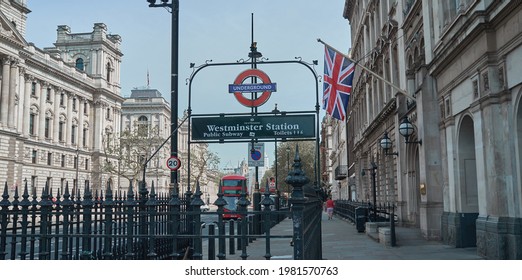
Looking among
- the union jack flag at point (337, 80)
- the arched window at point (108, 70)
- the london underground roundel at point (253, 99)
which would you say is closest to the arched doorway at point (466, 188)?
the union jack flag at point (337, 80)

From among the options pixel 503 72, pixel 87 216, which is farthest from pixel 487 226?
pixel 87 216

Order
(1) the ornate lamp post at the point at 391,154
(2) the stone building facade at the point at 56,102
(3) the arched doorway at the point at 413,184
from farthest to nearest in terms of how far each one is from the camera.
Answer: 1. (2) the stone building facade at the point at 56,102
2. (3) the arched doorway at the point at 413,184
3. (1) the ornate lamp post at the point at 391,154

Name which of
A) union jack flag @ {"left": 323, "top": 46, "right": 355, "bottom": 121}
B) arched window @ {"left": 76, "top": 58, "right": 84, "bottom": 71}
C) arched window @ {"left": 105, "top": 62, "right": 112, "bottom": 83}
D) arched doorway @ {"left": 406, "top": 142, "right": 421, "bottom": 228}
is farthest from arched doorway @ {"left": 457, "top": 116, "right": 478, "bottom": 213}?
arched window @ {"left": 76, "top": 58, "right": 84, "bottom": 71}

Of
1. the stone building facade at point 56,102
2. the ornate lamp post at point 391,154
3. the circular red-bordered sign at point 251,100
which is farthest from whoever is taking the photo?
the stone building facade at point 56,102

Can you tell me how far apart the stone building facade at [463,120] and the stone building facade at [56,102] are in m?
37.6

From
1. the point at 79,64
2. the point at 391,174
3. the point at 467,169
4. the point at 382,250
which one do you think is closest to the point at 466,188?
the point at 467,169

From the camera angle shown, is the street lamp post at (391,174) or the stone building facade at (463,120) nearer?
the stone building facade at (463,120)

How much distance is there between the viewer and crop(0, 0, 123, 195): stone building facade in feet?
187

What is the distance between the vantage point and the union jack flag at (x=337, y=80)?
1716 cm

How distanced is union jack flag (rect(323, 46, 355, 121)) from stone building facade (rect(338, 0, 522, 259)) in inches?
94.7

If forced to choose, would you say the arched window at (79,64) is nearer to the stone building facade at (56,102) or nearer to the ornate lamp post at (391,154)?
the stone building facade at (56,102)

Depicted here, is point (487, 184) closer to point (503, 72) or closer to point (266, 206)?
point (503, 72)

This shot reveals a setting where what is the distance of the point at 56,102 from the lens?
2867 inches
